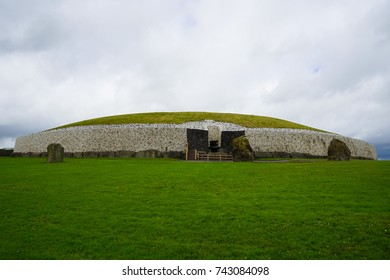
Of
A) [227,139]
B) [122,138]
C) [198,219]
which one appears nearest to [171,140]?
[122,138]

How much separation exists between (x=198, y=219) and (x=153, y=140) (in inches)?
1338

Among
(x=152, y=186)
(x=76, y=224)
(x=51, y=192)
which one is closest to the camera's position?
(x=76, y=224)

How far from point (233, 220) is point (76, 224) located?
4753 millimetres

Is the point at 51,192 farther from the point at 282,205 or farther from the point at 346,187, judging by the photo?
the point at 346,187

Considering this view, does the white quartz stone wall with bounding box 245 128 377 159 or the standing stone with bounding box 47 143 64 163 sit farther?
the white quartz stone wall with bounding box 245 128 377 159

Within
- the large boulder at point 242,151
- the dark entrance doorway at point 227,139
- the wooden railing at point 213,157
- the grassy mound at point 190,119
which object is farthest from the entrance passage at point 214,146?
the large boulder at point 242,151

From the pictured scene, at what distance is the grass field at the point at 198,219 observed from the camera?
27.2 feet

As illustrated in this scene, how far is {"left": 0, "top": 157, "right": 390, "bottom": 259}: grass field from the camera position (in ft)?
27.2

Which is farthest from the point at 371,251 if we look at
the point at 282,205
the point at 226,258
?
the point at 282,205

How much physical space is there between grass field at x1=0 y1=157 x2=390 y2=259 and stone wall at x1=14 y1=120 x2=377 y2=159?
26.2 m

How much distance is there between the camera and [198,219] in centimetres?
1061

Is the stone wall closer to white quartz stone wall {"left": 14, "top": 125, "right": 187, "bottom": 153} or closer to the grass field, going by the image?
white quartz stone wall {"left": 14, "top": 125, "right": 187, "bottom": 153}

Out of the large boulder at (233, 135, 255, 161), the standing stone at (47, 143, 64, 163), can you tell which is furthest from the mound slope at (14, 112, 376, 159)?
the standing stone at (47, 143, 64, 163)

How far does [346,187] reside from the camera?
15219 mm
